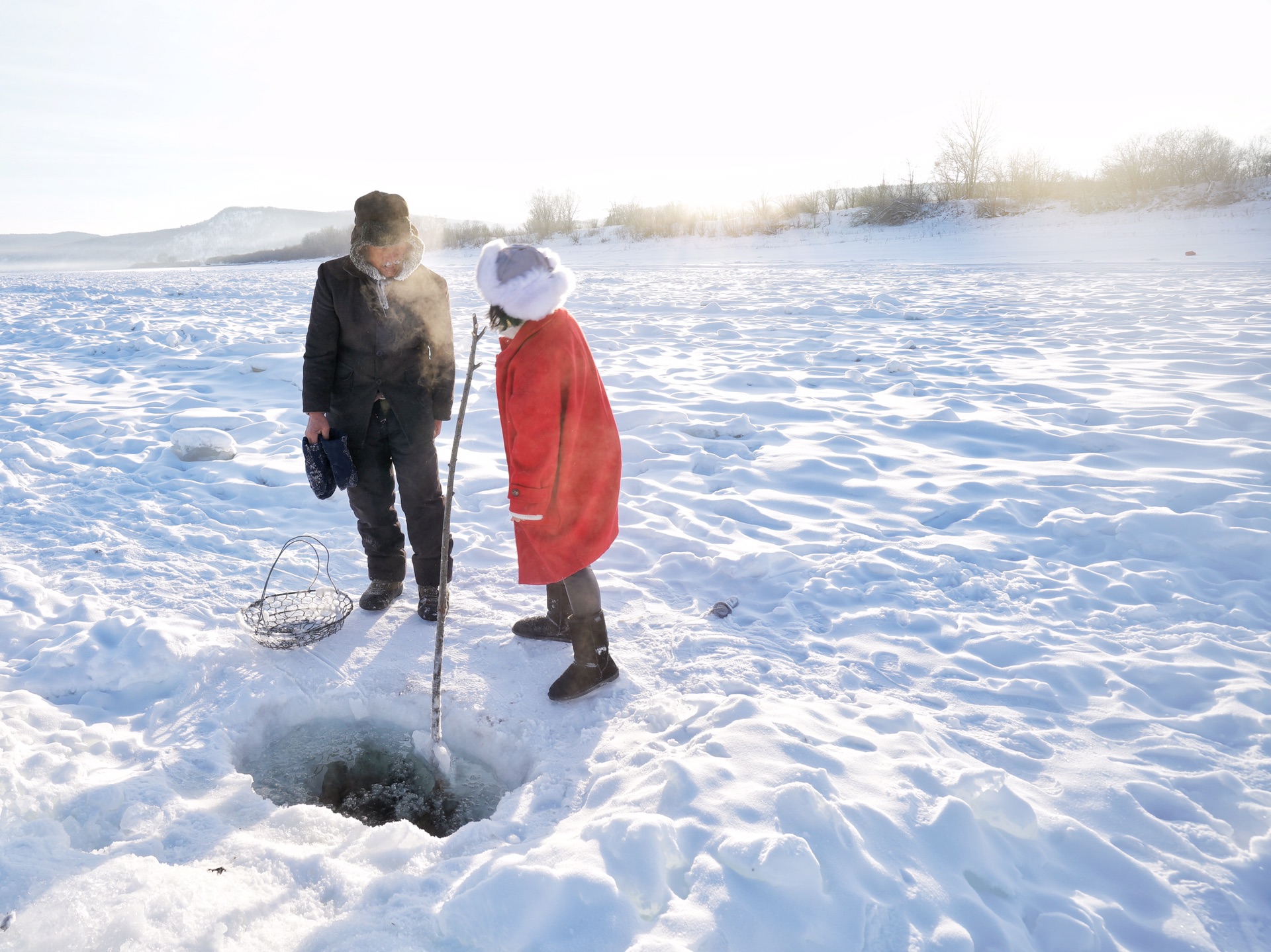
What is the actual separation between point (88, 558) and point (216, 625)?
1.19m

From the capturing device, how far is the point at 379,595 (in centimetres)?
336

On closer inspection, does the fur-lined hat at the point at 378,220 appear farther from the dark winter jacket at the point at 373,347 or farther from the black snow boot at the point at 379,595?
the black snow boot at the point at 379,595

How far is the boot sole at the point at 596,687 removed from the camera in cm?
271

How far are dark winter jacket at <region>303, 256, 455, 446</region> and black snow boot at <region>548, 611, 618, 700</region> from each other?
1168 mm

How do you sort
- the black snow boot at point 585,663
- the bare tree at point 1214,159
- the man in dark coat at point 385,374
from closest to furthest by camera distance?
the black snow boot at point 585,663
the man in dark coat at point 385,374
the bare tree at point 1214,159

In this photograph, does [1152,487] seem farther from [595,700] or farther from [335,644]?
[335,644]

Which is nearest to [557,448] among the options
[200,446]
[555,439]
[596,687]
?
[555,439]

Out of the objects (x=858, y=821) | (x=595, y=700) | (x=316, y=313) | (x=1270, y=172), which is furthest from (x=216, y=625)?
(x=1270, y=172)

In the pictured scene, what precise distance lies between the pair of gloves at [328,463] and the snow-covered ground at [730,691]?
2.32ft

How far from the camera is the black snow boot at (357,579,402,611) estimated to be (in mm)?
3334

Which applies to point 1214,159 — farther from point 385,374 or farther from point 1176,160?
point 385,374

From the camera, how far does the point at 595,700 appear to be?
8.93ft

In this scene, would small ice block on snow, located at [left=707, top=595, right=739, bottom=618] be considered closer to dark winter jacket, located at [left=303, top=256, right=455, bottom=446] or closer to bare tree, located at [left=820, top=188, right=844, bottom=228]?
dark winter jacket, located at [left=303, top=256, right=455, bottom=446]

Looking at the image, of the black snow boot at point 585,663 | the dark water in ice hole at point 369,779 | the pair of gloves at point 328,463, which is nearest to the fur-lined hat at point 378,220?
the pair of gloves at point 328,463
